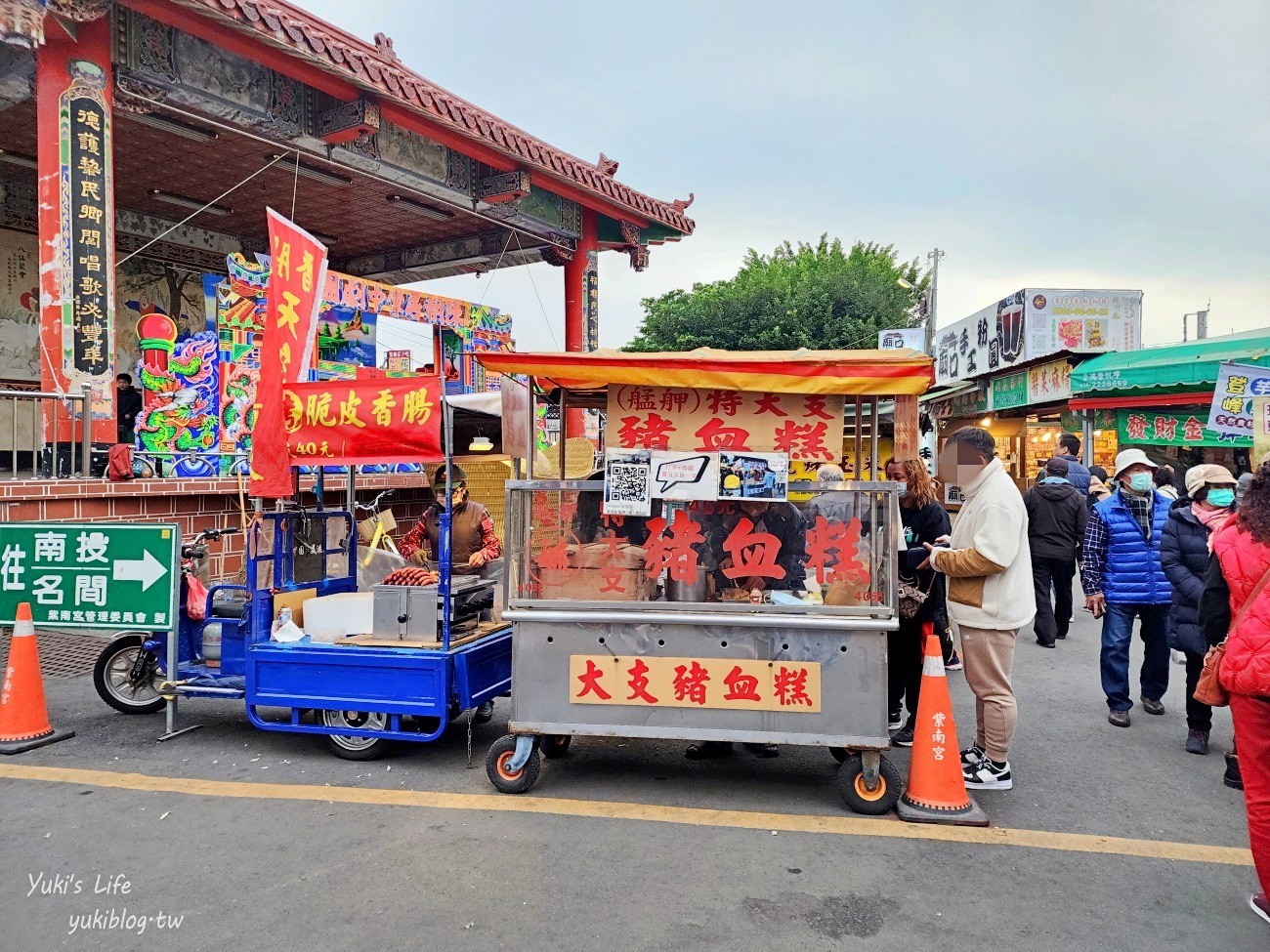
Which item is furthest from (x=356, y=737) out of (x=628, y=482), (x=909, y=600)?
(x=909, y=600)

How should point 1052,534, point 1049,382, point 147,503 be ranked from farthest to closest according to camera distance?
point 1049,382 < point 147,503 < point 1052,534

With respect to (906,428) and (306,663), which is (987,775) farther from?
(306,663)

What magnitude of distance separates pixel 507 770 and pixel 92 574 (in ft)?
10.4

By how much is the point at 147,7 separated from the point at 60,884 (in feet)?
26.6

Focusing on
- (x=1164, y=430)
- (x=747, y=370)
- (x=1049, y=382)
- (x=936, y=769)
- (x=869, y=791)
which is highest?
(x=1049, y=382)

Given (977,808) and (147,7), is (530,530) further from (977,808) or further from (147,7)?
(147,7)

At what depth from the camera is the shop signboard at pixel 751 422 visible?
4.48 metres

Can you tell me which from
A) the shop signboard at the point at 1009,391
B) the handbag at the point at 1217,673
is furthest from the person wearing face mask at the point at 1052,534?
the shop signboard at the point at 1009,391

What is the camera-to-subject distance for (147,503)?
8.27m

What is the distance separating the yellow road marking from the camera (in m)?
3.73

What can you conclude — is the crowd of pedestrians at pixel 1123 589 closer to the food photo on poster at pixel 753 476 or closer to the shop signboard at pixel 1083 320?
the food photo on poster at pixel 753 476

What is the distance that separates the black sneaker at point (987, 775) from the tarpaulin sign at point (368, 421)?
331cm

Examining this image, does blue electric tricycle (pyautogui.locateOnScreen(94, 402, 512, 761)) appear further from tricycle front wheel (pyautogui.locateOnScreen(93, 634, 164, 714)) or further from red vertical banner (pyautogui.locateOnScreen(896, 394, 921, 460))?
red vertical banner (pyautogui.locateOnScreen(896, 394, 921, 460))

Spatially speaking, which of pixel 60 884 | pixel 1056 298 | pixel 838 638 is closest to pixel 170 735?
pixel 60 884
